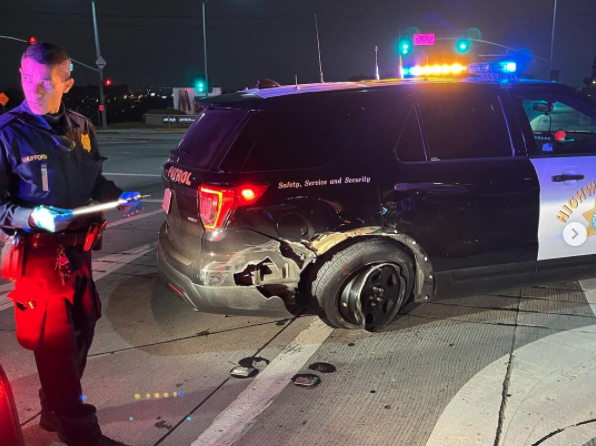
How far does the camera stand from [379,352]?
12.0 ft

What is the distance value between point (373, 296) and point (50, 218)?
2273mm

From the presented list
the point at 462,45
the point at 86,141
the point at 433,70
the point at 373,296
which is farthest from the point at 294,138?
the point at 462,45

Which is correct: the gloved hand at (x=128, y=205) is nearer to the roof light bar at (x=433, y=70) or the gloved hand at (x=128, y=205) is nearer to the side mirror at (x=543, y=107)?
the roof light bar at (x=433, y=70)

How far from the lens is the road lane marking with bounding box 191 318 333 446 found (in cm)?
279

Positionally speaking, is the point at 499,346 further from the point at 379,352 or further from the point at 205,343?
the point at 205,343

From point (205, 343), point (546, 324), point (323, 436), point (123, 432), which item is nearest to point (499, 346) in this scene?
point (546, 324)

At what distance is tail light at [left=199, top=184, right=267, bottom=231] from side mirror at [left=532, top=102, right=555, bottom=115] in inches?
95.7

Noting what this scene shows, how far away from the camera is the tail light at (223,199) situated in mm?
3307

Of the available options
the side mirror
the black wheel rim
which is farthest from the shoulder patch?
the side mirror

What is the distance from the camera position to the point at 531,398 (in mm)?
3047

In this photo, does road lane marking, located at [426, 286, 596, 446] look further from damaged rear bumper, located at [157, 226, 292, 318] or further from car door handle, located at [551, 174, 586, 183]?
damaged rear bumper, located at [157, 226, 292, 318]

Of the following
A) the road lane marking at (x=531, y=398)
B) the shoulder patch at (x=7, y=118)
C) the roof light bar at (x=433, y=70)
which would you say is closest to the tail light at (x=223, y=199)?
the shoulder patch at (x=7, y=118)

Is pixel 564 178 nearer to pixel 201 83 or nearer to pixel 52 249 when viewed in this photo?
pixel 52 249

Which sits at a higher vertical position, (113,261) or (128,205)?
(128,205)
